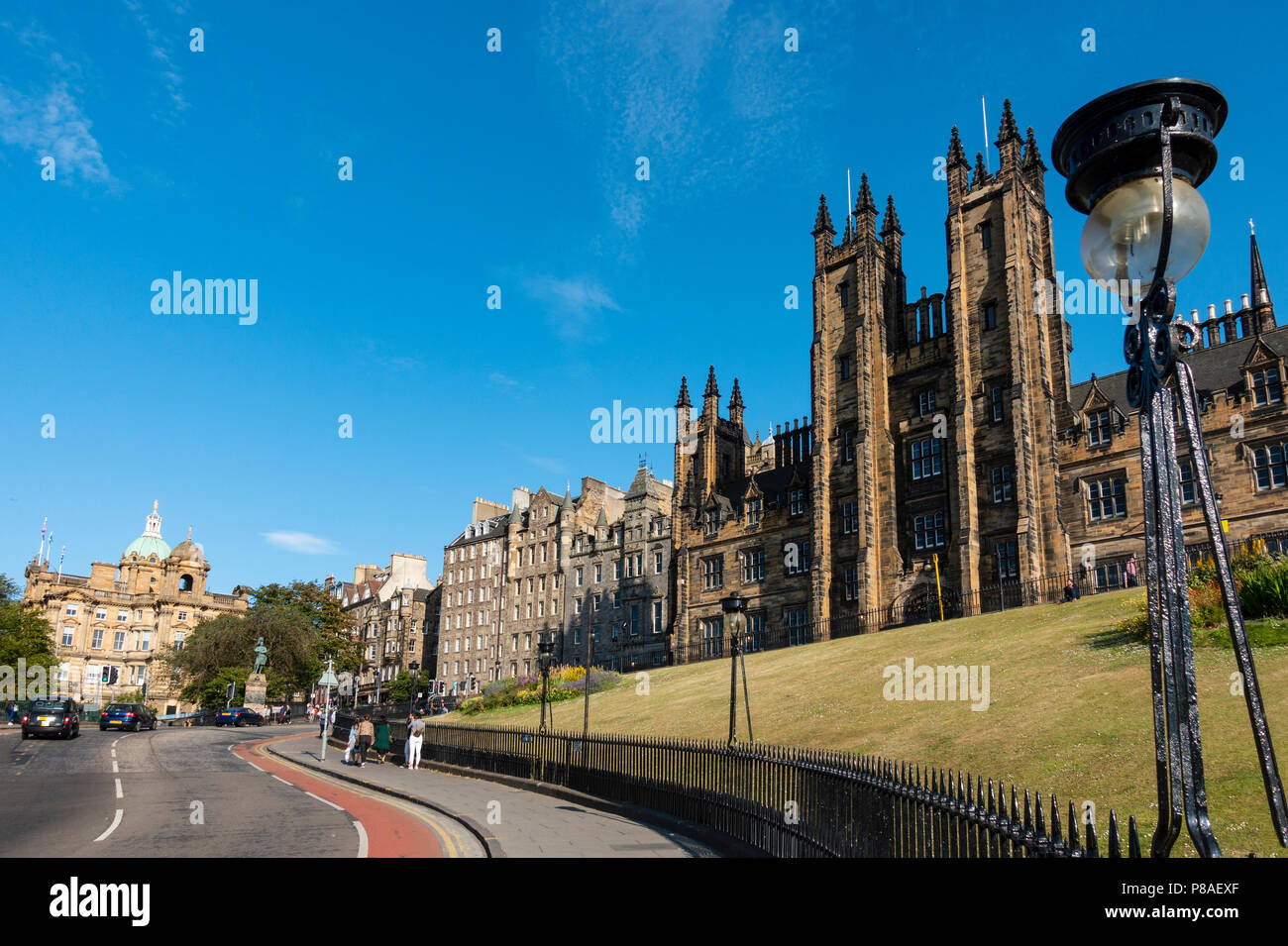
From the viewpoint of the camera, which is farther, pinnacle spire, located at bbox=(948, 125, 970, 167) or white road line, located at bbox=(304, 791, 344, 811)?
pinnacle spire, located at bbox=(948, 125, 970, 167)

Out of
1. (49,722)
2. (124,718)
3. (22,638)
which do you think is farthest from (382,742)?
(22,638)

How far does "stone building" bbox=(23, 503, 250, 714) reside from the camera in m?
96.8

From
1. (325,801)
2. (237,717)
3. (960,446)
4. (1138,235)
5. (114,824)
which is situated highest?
(960,446)

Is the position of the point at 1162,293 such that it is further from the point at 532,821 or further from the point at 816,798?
the point at 532,821

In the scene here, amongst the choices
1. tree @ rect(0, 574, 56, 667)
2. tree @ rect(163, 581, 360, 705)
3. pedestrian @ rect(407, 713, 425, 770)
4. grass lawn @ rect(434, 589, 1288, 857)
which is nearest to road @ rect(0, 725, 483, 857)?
pedestrian @ rect(407, 713, 425, 770)

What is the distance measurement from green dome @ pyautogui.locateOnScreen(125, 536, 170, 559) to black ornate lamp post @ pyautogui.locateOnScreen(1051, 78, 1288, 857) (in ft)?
398

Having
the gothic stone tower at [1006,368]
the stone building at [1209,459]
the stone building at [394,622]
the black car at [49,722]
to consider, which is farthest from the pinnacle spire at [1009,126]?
the stone building at [394,622]

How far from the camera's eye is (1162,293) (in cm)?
364

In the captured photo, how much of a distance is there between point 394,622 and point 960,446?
7577cm

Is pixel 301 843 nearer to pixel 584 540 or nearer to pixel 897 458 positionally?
pixel 897 458

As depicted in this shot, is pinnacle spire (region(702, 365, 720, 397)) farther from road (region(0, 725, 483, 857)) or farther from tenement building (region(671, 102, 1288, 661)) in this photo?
road (region(0, 725, 483, 857))

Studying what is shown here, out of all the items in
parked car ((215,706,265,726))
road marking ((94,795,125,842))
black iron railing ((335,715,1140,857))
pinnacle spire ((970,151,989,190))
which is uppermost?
pinnacle spire ((970,151,989,190))

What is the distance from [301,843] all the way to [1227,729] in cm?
1418

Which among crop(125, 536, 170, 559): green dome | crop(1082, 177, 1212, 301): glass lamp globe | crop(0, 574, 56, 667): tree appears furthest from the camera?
crop(125, 536, 170, 559): green dome
